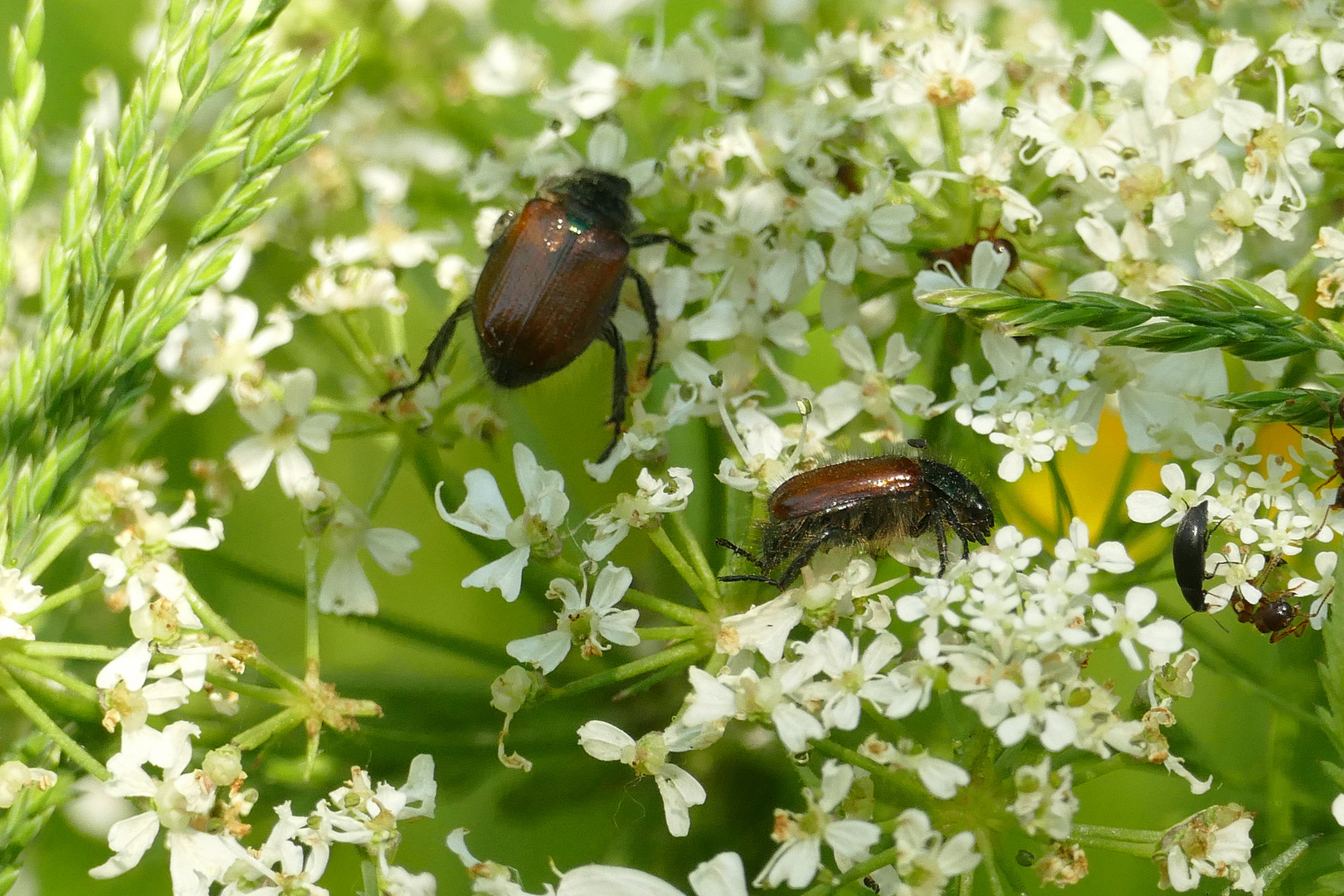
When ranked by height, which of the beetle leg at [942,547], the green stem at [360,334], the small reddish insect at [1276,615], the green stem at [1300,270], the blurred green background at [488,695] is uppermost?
the green stem at [1300,270]

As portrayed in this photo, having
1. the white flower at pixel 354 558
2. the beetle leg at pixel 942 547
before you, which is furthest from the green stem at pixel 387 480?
the beetle leg at pixel 942 547

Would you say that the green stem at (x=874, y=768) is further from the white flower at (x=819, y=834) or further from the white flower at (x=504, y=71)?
the white flower at (x=504, y=71)

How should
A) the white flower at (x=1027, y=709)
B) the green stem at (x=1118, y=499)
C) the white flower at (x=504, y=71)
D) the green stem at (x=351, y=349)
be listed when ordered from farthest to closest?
the white flower at (x=504, y=71) → the green stem at (x=351, y=349) → the green stem at (x=1118, y=499) → the white flower at (x=1027, y=709)

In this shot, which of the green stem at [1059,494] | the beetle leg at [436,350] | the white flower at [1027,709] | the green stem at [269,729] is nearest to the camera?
the white flower at [1027,709]

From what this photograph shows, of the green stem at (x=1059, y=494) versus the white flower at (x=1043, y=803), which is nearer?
the white flower at (x=1043, y=803)

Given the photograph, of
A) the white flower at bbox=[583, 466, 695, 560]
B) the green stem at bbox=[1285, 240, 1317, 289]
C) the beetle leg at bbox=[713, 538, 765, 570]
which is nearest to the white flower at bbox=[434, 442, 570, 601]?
the white flower at bbox=[583, 466, 695, 560]

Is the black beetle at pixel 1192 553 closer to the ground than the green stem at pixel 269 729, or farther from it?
farther from it
